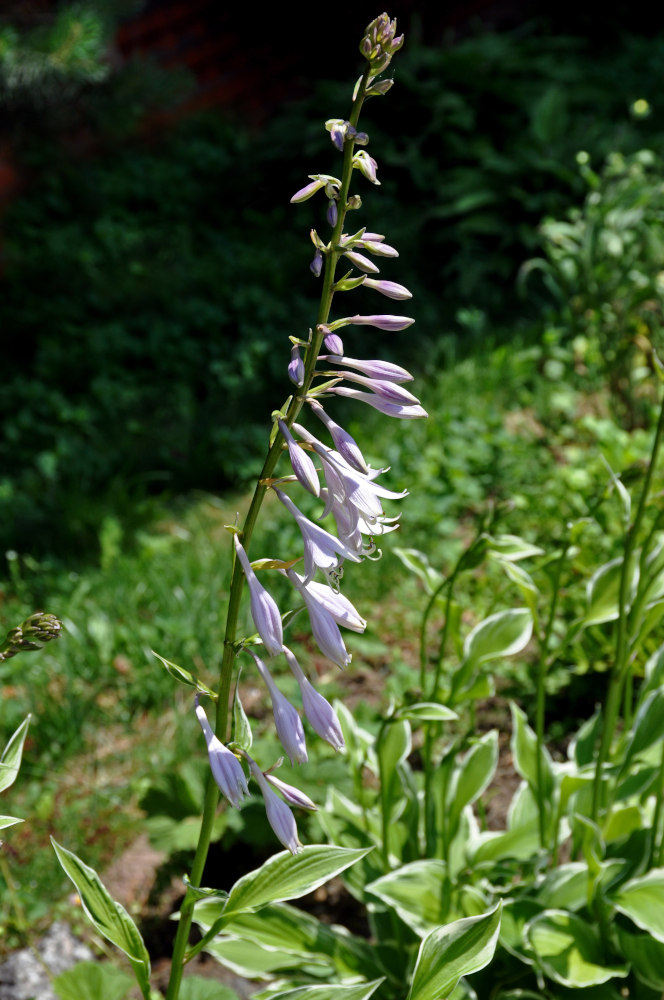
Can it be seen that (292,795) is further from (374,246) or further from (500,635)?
(500,635)

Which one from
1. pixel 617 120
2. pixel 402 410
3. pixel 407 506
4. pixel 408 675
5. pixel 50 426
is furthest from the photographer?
pixel 617 120

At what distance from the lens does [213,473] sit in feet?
14.0

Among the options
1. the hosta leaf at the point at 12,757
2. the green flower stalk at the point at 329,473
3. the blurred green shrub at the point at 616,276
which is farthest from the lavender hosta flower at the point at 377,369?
the blurred green shrub at the point at 616,276

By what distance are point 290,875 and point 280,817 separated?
0.78 feet

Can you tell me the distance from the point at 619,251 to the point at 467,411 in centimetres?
122

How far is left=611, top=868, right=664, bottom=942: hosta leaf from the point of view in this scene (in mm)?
1827

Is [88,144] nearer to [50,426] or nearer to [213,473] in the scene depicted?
[50,426]

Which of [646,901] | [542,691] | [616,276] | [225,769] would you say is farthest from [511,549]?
[616,276]

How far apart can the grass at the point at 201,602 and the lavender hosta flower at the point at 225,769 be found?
2.71 ft

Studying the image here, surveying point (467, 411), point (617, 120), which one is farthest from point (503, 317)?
point (617, 120)

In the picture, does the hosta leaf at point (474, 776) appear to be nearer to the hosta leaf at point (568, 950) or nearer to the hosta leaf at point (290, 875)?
the hosta leaf at point (568, 950)

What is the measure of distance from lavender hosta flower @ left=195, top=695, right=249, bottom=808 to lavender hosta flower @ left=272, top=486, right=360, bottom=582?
9.5 inches

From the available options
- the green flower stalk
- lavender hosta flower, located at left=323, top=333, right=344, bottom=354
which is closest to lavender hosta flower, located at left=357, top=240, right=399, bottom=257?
the green flower stalk

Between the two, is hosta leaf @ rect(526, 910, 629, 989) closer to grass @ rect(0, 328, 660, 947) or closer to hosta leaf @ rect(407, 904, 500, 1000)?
hosta leaf @ rect(407, 904, 500, 1000)
